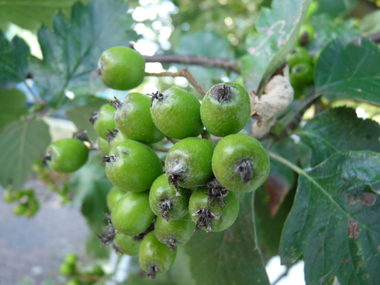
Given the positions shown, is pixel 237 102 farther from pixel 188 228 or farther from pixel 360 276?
pixel 360 276

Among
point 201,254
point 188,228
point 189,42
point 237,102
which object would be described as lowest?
point 201,254

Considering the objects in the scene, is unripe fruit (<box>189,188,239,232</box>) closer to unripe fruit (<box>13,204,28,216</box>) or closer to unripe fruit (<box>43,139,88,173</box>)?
unripe fruit (<box>43,139,88,173</box>)

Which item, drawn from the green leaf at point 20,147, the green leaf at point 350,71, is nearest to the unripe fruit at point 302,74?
the green leaf at point 350,71

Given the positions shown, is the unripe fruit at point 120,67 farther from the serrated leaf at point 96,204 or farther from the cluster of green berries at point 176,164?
the serrated leaf at point 96,204

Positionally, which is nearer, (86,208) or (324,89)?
(324,89)

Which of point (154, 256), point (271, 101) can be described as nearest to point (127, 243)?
point (154, 256)

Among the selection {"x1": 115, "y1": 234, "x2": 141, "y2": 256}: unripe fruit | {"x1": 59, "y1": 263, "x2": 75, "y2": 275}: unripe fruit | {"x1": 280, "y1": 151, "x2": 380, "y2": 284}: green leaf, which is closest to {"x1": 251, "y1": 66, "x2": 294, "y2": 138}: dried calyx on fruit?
{"x1": 280, "y1": 151, "x2": 380, "y2": 284}: green leaf

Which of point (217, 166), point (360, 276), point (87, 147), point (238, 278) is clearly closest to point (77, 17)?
point (87, 147)

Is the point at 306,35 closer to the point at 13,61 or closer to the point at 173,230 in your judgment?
the point at 173,230
